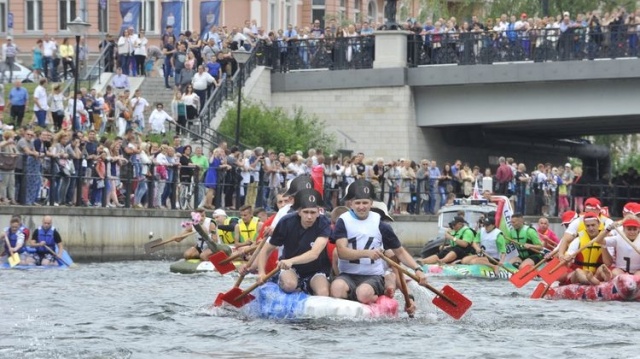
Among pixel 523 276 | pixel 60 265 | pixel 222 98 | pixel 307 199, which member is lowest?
pixel 60 265

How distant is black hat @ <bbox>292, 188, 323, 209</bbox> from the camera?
23.1m

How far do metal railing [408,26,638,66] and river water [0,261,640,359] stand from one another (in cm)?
2114

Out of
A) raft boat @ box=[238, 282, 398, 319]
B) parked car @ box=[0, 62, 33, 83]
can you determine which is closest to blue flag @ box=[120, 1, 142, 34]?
parked car @ box=[0, 62, 33, 83]

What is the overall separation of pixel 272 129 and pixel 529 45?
726 centimetres

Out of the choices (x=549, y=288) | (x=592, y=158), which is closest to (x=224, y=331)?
(x=549, y=288)

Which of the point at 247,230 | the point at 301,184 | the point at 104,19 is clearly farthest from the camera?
the point at 104,19

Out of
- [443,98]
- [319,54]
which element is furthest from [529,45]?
[319,54]

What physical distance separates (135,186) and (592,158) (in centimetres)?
3070

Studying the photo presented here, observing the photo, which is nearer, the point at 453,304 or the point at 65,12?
the point at 453,304

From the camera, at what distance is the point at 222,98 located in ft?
168

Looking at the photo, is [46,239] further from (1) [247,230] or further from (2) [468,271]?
(2) [468,271]

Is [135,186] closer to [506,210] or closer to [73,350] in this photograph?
[506,210]

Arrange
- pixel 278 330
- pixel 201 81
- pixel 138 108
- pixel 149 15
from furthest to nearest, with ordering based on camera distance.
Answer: pixel 149 15, pixel 201 81, pixel 138 108, pixel 278 330

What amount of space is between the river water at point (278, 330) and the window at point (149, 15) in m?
41.7
